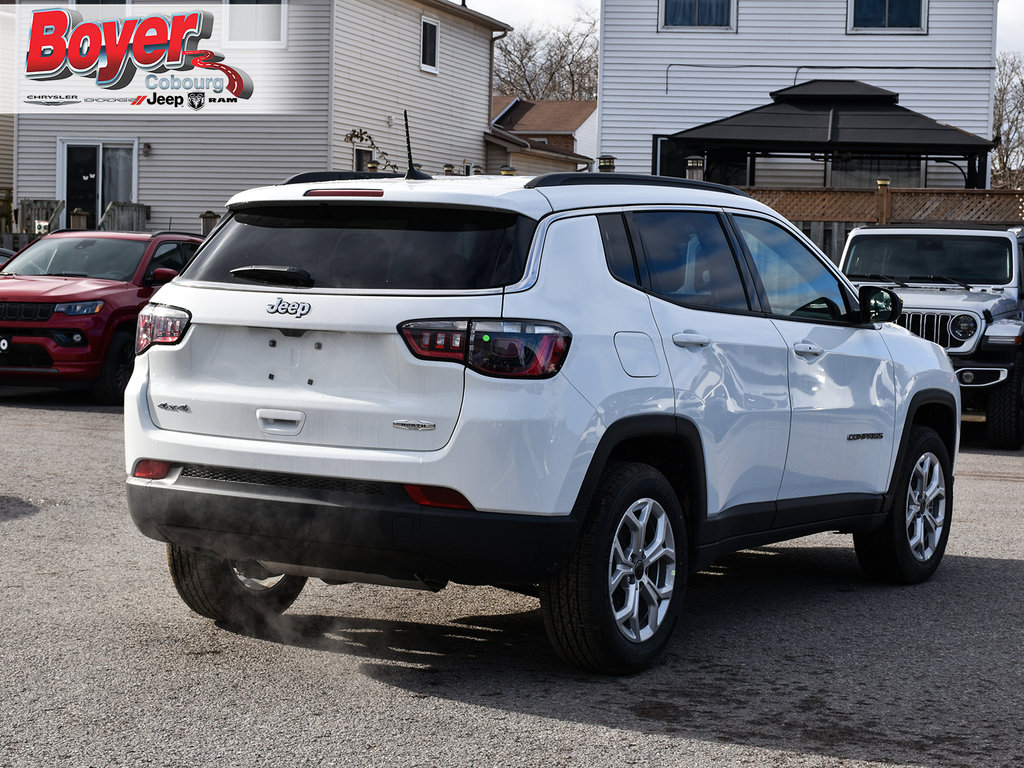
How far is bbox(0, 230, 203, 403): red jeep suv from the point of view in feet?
Answer: 47.2

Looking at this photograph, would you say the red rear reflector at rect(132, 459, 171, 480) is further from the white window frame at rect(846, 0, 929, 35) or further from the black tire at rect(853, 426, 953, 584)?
A: the white window frame at rect(846, 0, 929, 35)

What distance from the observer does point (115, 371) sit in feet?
48.5

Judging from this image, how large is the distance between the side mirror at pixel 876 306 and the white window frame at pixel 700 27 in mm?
23056

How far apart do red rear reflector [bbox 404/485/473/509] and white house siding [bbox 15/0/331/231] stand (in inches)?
1000

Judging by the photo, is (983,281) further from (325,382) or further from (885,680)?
(325,382)

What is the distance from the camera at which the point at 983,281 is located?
14055 mm

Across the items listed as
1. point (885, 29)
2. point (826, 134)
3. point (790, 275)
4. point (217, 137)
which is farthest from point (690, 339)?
point (217, 137)

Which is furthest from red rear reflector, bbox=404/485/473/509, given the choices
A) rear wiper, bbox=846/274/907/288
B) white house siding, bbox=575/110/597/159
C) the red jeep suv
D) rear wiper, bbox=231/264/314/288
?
white house siding, bbox=575/110/597/159

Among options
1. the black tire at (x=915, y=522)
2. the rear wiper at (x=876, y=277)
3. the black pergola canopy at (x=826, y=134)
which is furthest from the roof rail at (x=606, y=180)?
the black pergola canopy at (x=826, y=134)

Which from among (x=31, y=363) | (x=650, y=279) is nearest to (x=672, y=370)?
(x=650, y=279)

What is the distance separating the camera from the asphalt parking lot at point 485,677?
4.41 m

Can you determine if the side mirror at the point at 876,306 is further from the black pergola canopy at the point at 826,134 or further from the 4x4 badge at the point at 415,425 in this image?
the black pergola canopy at the point at 826,134

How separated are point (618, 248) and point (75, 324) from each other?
10162 mm

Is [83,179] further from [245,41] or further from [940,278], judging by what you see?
[940,278]
